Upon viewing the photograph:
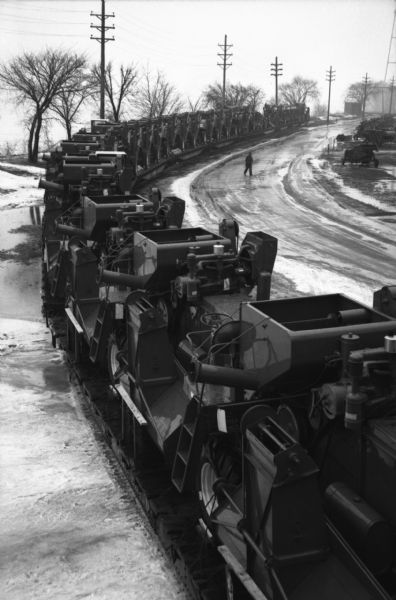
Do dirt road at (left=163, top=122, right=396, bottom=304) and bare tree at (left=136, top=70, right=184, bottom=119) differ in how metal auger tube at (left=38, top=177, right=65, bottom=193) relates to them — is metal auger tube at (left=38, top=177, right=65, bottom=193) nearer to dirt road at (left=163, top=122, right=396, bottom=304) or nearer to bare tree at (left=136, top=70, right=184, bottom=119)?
dirt road at (left=163, top=122, right=396, bottom=304)

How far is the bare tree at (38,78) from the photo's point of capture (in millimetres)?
50125

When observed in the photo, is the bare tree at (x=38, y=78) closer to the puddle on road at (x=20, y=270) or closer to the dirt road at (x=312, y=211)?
the dirt road at (x=312, y=211)

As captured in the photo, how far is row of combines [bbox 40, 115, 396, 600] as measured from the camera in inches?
205

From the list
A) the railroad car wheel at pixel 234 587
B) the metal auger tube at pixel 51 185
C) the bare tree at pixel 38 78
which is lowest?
the railroad car wheel at pixel 234 587

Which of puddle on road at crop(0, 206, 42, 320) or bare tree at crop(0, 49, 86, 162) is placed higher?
bare tree at crop(0, 49, 86, 162)

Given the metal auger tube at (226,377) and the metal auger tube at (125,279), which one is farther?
the metal auger tube at (125,279)

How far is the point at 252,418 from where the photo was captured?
5535mm

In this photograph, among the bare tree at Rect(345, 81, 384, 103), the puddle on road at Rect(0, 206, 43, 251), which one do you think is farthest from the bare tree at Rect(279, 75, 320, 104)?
the puddle on road at Rect(0, 206, 43, 251)

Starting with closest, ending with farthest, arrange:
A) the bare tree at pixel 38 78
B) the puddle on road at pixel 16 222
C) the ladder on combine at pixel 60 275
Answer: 1. the ladder on combine at pixel 60 275
2. the puddle on road at pixel 16 222
3. the bare tree at pixel 38 78

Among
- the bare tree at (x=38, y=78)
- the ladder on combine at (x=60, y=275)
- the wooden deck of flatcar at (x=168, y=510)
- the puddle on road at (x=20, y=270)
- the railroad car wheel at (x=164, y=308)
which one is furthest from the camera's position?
the bare tree at (x=38, y=78)

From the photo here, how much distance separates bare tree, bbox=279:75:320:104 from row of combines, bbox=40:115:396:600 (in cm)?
13703

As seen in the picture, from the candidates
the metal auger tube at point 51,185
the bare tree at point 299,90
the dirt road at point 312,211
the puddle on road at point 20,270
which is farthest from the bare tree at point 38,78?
the bare tree at point 299,90

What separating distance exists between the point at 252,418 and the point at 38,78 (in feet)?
164

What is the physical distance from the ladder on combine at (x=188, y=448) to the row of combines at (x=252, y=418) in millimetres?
13
